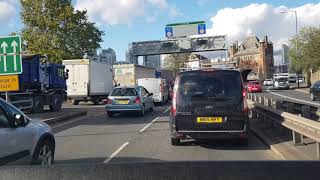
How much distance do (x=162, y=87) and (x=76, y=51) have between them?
69.4 feet

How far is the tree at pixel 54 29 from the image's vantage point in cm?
5128

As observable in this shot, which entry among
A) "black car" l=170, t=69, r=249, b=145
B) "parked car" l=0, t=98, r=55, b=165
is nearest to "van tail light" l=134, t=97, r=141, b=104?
"black car" l=170, t=69, r=249, b=145

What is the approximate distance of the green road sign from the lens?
578 inches

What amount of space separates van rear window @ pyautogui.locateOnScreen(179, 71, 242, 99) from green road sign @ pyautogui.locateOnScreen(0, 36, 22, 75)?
519 cm

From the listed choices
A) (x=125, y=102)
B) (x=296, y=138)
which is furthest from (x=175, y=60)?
(x=296, y=138)

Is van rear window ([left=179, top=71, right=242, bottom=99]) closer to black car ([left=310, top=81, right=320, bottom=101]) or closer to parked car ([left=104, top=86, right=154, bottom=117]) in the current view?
parked car ([left=104, top=86, right=154, bottom=117])

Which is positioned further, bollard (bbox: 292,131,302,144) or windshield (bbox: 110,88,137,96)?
windshield (bbox: 110,88,137,96)

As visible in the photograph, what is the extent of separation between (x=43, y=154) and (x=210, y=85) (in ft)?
15.9

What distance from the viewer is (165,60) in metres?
118

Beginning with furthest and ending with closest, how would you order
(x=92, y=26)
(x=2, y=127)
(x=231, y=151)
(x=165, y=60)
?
(x=165, y=60)
(x=92, y=26)
(x=231, y=151)
(x=2, y=127)

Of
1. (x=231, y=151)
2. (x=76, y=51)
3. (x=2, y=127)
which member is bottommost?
(x=231, y=151)

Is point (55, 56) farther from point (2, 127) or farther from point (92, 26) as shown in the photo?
point (2, 127)

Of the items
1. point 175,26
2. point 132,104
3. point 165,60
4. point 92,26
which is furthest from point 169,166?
point 165,60

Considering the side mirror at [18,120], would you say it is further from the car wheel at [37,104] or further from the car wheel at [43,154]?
the car wheel at [37,104]
